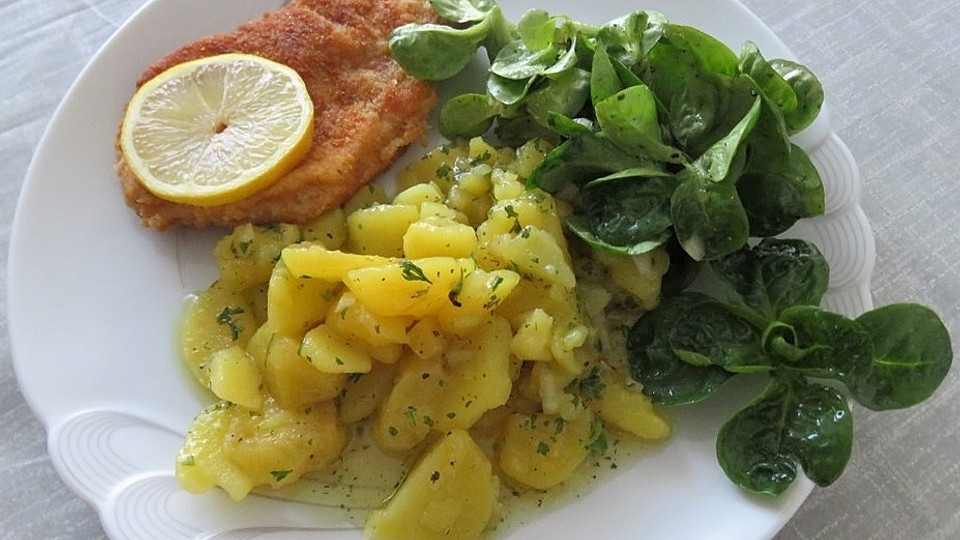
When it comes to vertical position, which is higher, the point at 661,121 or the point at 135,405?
the point at 661,121

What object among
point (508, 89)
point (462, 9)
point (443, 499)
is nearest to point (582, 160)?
point (508, 89)

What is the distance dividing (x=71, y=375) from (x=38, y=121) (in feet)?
3.24

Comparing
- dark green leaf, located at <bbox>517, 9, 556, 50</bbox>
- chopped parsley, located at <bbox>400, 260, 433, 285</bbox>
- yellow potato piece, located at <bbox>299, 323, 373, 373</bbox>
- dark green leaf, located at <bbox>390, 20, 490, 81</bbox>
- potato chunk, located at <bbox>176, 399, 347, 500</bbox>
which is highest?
dark green leaf, located at <bbox>517, 9, 556, 50</bbox>

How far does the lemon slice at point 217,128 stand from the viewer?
191 centimetres

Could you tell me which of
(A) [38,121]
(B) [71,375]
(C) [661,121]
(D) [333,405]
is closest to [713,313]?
(C) [661,121]

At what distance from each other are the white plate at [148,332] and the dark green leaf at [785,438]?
0.05 metres

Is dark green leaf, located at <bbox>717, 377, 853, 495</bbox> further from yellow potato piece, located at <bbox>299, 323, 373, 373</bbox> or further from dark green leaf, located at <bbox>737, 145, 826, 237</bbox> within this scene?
yellow potato piece, located at <bbox>299, 323, 373, 373</bbox>

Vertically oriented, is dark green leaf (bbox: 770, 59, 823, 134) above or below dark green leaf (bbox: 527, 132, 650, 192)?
above

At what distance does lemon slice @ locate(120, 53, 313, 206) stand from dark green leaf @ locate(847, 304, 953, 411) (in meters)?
1.29

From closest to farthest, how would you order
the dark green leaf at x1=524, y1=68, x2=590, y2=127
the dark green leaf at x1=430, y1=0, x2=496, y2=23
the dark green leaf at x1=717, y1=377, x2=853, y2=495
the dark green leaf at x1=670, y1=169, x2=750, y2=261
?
the dark green leaf at x1=717, y1=377, x2=853, y2=495 → the dark green leaf at x1=670, y1=169, x2=750, y2=261 → the dark green leaf at x1=524, y1=68, x2=590, y2=127 → the dark green leaf at x1=430, y1=0, x2=496, y2=23

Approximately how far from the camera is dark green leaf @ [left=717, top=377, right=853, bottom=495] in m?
1.52

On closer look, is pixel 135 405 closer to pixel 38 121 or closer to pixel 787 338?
pixel 38 121

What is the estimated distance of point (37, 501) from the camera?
71.0 inches

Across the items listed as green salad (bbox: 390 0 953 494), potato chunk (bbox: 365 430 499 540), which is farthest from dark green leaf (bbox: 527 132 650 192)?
potato chunk (bbox: 365 430 499 540)
